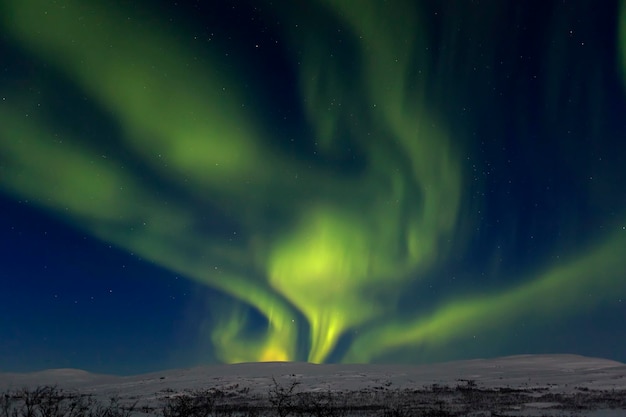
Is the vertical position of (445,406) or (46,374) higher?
(46,374)

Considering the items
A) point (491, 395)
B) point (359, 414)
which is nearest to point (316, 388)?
point (491, 395)

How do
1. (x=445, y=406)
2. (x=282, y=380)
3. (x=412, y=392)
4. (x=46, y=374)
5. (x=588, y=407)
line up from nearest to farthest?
1. (x=588, y=407)
2. (x=445, y=406)
3. (x=412, y=392)
4. (x=282, y=380)
5. (x=46, y=374)

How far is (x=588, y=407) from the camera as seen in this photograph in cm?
2600

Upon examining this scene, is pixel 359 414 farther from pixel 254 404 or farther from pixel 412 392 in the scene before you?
pixel 412 392

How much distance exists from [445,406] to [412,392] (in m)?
11.0

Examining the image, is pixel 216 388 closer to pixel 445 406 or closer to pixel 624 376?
pixel 445 406

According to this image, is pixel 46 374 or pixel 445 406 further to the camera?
pixel 46 374

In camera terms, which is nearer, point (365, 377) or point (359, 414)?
point (359, 414)

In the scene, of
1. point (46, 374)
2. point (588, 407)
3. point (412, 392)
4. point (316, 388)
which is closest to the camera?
point (588, 407)

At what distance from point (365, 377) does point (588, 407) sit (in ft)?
111

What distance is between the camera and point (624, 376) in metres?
46.1

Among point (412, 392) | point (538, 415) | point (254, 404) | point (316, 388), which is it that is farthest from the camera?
point (316, 388)

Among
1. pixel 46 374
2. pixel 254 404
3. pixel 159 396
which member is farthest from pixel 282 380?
pixel 46 374

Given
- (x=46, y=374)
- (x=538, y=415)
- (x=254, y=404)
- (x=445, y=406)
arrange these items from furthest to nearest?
1. (x=46, y=374)
2. (x=254, y=404)
3. (x=445, y=406)
4. (x=538, y=415)
